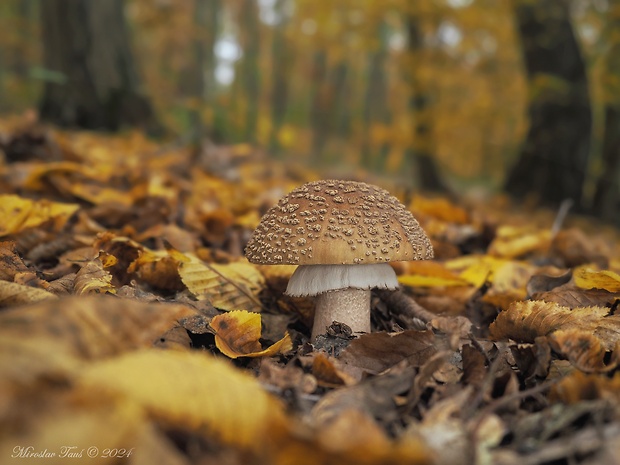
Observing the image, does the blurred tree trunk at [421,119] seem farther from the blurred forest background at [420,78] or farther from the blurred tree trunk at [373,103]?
the blurred tree trunk at [373,103]

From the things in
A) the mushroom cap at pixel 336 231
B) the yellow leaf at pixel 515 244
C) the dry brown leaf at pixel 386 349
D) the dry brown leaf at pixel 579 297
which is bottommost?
the yellow leaf at pixel 515 244

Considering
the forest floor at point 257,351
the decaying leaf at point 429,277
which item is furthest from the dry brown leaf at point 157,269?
the decaying leaf at point 429,277

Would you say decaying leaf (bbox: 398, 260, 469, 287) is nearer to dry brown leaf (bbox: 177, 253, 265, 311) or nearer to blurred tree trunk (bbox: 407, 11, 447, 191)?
dry brown leaf (bbox: 177, 253, 265, 311)

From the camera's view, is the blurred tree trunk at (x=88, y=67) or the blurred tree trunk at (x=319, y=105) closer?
the blurred tree trunk at (x=88, y=67)

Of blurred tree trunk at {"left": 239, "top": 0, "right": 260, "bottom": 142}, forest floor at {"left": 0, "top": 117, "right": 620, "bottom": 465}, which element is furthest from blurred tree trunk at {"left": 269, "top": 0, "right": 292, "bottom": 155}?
forest floor at {"left": 0, "top": 117, "right": 620, "bottom": 465}

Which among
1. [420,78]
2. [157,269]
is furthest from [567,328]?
[420,78]

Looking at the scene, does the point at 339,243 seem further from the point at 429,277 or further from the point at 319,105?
the point at 319,105

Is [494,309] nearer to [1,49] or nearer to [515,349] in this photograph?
[515,349]
